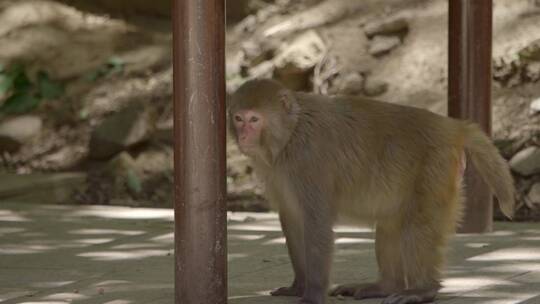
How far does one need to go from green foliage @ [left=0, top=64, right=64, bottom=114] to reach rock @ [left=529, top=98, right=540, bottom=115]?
16.5 ft

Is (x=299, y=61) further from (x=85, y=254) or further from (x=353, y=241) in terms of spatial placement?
(x=85, y=254)

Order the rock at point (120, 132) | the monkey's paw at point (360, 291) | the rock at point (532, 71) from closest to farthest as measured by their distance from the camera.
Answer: the monkey's paw at point (360, 291), the rock at point (532, 71), the rock at point (120, 132)

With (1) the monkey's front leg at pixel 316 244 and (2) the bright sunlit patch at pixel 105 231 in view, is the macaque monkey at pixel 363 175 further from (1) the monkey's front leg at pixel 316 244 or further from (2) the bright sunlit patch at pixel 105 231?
(2) the bright sunlit patch at pixel 105 231

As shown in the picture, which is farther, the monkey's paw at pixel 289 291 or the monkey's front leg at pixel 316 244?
the monkey's paw at pixel 289 291

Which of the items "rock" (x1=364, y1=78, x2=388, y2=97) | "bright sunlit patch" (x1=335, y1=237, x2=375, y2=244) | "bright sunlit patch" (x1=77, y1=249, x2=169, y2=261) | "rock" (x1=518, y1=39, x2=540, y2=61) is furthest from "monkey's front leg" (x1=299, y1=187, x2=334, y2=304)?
"rock" (x1=364, y1=78, x2=388, y2=97)

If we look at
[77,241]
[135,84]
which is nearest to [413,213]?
[77,241]

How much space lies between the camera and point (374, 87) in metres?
11.2

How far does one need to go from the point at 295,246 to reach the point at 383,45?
18.4 ft

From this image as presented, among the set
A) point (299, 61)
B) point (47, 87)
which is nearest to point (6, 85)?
point (47, 87)

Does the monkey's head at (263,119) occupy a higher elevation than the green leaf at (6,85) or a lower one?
lower

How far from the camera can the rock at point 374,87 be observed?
11148 millimetres

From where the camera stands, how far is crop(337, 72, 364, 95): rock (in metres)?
11.3

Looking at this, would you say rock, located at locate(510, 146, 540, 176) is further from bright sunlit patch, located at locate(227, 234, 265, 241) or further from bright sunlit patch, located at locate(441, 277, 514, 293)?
bright sunlit patch, located at locate(441, 277, 514, 293)

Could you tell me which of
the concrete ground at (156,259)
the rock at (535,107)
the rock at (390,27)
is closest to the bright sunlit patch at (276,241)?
the concrete ground at (156,259)
